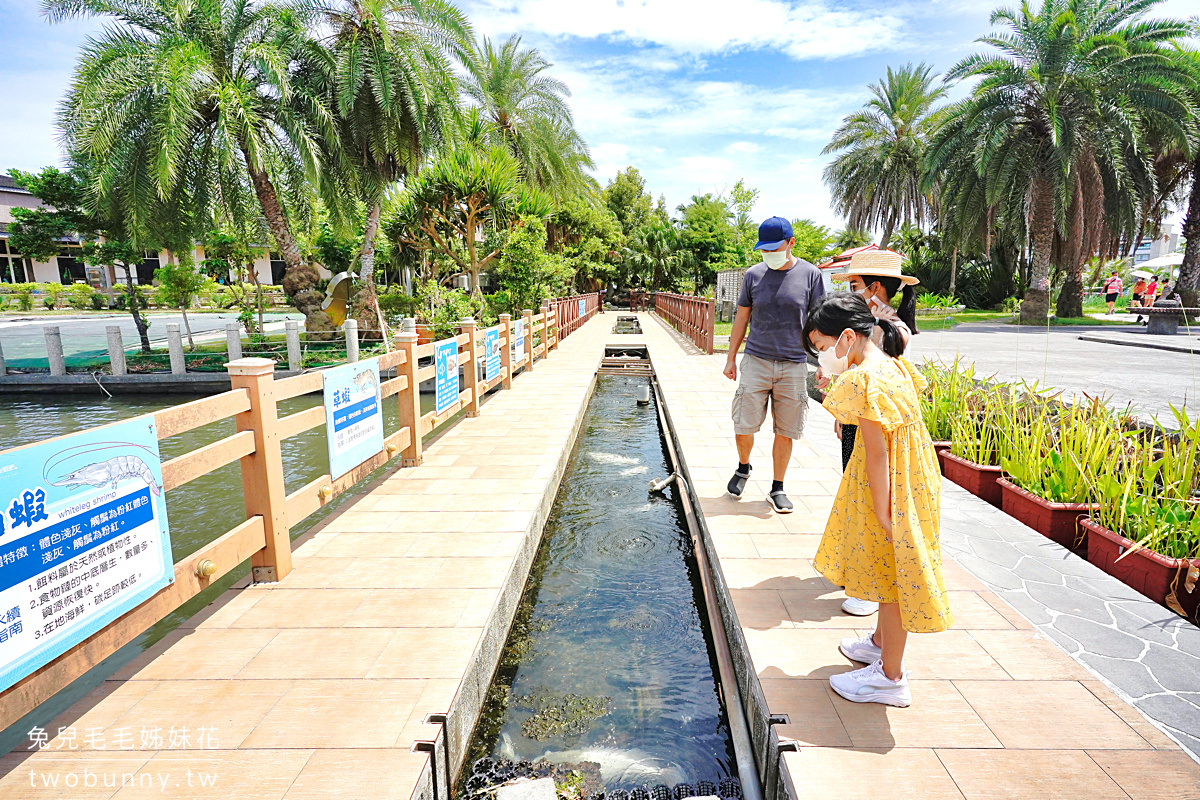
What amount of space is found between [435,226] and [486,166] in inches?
94.4

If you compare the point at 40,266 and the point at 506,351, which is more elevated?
the point at 40,266

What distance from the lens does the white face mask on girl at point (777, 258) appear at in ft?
12.5

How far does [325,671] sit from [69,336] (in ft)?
80.5

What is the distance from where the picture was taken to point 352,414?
4.18 metres

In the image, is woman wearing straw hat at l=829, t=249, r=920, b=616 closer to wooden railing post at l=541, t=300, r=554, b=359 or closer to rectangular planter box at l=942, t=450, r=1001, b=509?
rectangular planter box at l=942, t=450, r=1001, b=509

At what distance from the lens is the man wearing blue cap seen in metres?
3.91

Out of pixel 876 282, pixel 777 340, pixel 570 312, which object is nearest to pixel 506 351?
pixel 777 340

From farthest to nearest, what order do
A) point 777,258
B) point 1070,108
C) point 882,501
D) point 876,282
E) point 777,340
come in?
point 1070,108
point 777,340
point 777,258
point 876,282
point 882,501

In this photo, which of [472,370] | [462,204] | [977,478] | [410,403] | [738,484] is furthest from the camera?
[462,204]

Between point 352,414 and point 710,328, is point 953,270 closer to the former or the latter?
point 710,328

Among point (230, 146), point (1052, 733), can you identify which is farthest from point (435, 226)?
point (1052, 733)

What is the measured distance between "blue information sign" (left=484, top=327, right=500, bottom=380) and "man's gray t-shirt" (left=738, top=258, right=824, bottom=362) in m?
4.93

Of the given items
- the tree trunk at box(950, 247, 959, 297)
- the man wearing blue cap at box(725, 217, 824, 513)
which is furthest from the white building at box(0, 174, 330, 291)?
the man wearing blue cap at box(725, 217, 824, 513)

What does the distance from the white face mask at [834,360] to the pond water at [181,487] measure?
126 inches
